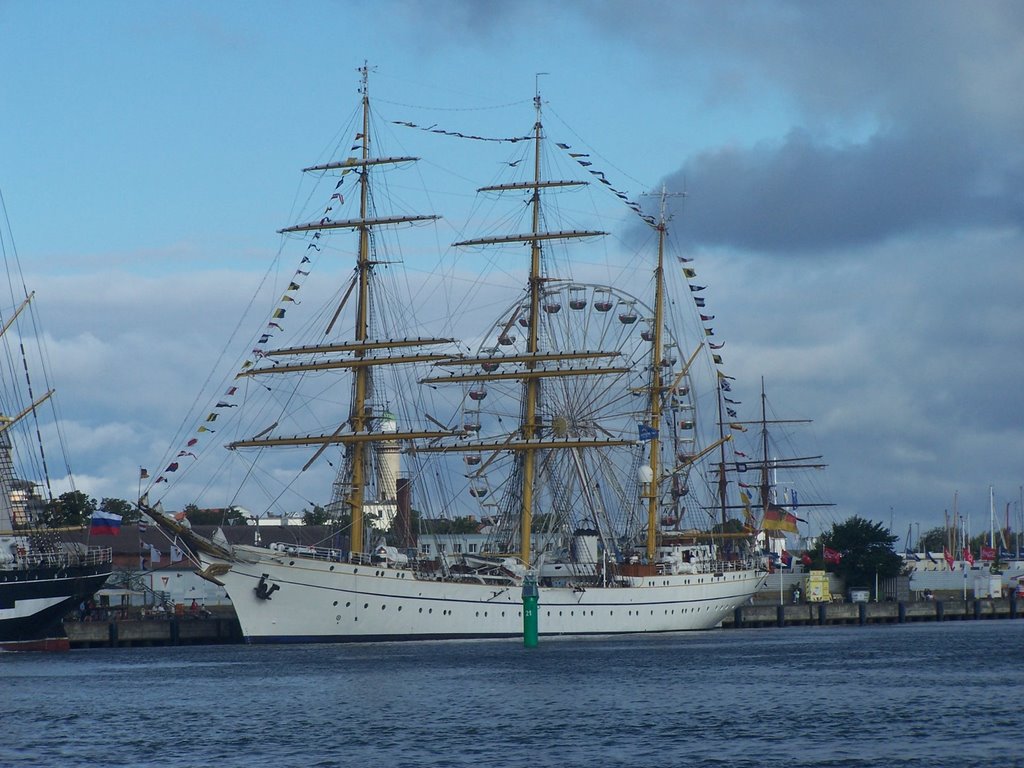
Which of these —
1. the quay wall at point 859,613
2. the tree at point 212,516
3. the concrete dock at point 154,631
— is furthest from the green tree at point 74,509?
the quay wall at point 859,613

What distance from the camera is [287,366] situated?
80.2 m

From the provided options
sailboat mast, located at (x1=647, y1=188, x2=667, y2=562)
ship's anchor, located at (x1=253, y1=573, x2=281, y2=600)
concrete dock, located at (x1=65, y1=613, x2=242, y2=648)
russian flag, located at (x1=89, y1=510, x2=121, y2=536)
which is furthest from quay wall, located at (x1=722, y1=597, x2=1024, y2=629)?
russian flag, located at (x1=89, y1=510, x2=121, y2=536)

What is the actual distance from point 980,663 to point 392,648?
26522mm

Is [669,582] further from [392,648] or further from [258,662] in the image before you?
[258,662]

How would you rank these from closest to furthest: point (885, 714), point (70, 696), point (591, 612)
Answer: point (885, 714), point (70, 696), point (591, 612)

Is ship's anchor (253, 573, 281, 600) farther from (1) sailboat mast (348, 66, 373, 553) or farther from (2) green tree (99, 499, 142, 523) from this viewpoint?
(2) green tree (99, 499, 142, 523)

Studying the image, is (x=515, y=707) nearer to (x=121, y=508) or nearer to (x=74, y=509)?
(x=74, y=509)

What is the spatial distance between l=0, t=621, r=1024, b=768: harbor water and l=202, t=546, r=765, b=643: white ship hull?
2962 mm

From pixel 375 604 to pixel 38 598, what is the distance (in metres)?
15.5

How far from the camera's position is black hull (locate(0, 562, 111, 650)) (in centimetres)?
6850

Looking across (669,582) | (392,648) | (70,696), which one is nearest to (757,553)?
(669,582)

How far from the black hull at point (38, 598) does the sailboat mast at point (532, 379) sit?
80.9ft

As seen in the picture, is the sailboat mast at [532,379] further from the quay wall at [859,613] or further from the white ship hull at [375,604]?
the quay wall at [859,613]

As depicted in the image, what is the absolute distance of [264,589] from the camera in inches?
2886
